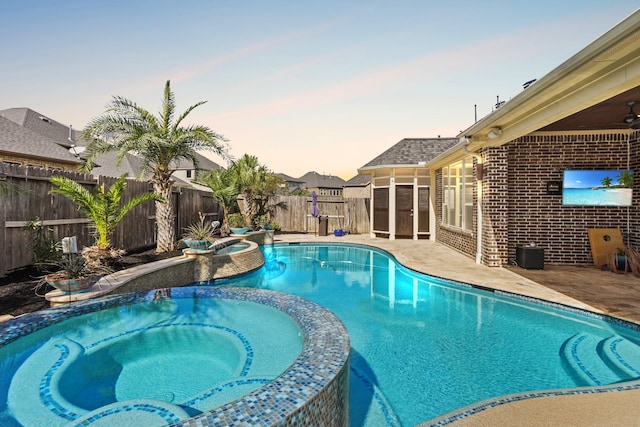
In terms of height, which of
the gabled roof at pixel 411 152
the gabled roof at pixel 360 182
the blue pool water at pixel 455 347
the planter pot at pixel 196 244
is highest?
the gabled roof at pixel 360 182

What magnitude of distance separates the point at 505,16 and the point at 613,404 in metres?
9.41

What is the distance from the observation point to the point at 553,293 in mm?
5672

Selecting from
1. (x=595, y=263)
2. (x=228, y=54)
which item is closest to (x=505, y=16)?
(x=595, y=263)

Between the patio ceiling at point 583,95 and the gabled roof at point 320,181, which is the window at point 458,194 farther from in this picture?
the gabled roof at point 320,181

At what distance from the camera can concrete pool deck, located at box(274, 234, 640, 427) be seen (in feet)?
8.14

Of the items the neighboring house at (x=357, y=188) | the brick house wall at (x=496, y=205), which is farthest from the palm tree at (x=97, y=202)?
the neighboring house at (x=357, y=188)

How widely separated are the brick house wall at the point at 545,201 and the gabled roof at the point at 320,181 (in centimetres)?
4856

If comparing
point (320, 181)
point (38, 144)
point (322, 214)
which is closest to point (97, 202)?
point (322, 214)

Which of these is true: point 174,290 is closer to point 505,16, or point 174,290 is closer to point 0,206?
point 0,206

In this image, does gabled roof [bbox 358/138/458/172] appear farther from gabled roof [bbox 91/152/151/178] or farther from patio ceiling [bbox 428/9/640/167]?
gabled roof [bbox 91/152/151/178]

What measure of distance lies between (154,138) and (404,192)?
32.5 feet

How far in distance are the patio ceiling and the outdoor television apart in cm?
106

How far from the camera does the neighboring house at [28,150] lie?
44.2ft

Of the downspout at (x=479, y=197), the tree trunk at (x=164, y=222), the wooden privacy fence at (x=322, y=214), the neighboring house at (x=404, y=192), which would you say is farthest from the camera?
the wooden privacy fence at (x=322, y=214)
